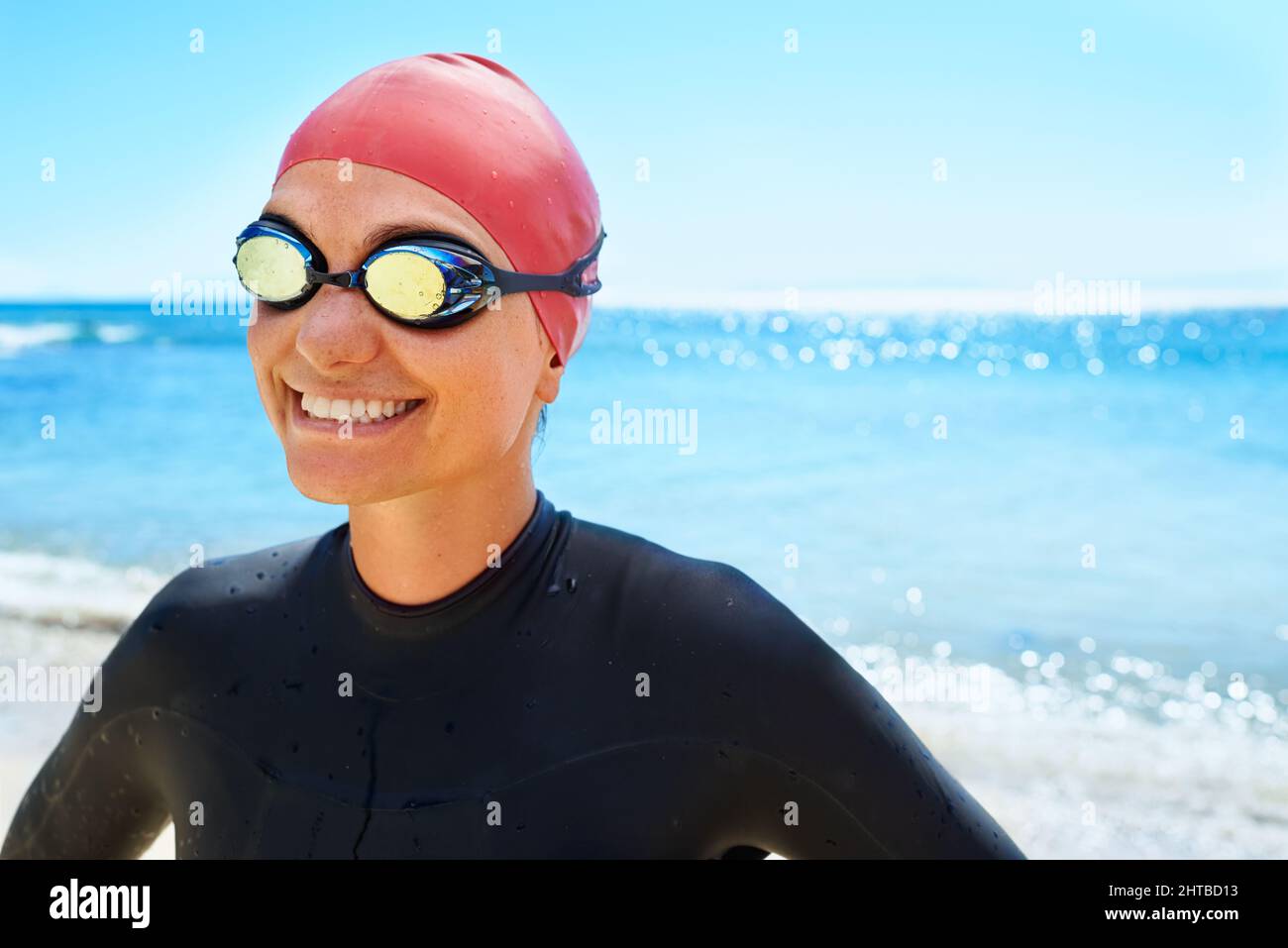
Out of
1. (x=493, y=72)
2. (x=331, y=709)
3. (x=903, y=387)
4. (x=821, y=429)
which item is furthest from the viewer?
(x=903, y=387)

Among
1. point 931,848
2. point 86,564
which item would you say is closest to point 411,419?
point 931,848

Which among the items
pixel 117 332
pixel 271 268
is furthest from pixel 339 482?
pixel 117 332

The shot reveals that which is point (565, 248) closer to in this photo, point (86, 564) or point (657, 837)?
point (657, 837)

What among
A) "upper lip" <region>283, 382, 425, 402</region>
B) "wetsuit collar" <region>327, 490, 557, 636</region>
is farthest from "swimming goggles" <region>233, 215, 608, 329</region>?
"wetsuit collar" <region>327, 490, 557, 636</region>

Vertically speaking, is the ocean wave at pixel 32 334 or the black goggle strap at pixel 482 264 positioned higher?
the ocean wave at pixel 32 334

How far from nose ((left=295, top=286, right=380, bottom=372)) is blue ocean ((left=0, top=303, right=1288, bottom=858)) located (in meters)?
0.54

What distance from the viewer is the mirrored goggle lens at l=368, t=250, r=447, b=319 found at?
176cm

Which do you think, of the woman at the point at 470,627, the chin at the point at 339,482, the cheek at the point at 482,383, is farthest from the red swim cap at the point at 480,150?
the chin at the point at 339,482

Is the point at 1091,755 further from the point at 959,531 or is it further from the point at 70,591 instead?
the point at 70,591

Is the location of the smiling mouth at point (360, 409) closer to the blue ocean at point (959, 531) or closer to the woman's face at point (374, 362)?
the woman's face at point (374, 362)

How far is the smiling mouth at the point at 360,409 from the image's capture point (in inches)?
72.1

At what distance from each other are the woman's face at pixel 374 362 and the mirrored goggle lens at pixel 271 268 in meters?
0.03

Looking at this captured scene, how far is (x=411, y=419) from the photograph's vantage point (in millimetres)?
1839
